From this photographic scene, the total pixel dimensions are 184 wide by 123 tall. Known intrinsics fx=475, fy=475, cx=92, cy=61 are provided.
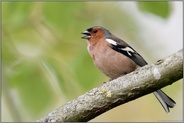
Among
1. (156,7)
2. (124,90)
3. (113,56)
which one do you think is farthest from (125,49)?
(124,90)

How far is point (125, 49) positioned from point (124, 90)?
1.84m

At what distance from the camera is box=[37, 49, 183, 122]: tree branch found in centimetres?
313

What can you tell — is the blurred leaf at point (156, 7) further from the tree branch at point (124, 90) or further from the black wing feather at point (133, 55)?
the tree branch at point (124, 90)

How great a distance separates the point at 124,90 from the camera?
3266 mm

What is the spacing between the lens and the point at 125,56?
4.96m

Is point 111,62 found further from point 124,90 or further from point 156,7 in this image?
point 124,90

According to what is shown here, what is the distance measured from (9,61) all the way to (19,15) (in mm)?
404

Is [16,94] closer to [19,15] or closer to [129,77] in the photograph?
[19,15]

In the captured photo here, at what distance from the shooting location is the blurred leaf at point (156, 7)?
4.11 m

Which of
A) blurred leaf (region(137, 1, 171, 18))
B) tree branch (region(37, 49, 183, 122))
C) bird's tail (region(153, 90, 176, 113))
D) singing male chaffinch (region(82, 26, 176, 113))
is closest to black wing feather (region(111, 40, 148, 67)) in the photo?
singing male chaffinch (region(82, 26, 176, 113))

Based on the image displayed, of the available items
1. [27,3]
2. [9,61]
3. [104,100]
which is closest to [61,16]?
[27,3]

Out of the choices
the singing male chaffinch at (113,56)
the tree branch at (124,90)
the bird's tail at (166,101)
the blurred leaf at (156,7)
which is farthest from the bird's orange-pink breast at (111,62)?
the tree branch at (124,90)

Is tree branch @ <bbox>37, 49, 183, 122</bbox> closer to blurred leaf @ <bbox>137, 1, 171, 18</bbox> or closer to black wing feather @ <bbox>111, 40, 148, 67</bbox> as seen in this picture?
blurred leaf @ <bbox>137, 1, 171, 18</bbox>

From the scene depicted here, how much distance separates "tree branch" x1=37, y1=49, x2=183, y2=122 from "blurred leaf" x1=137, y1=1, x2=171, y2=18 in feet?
3.15
